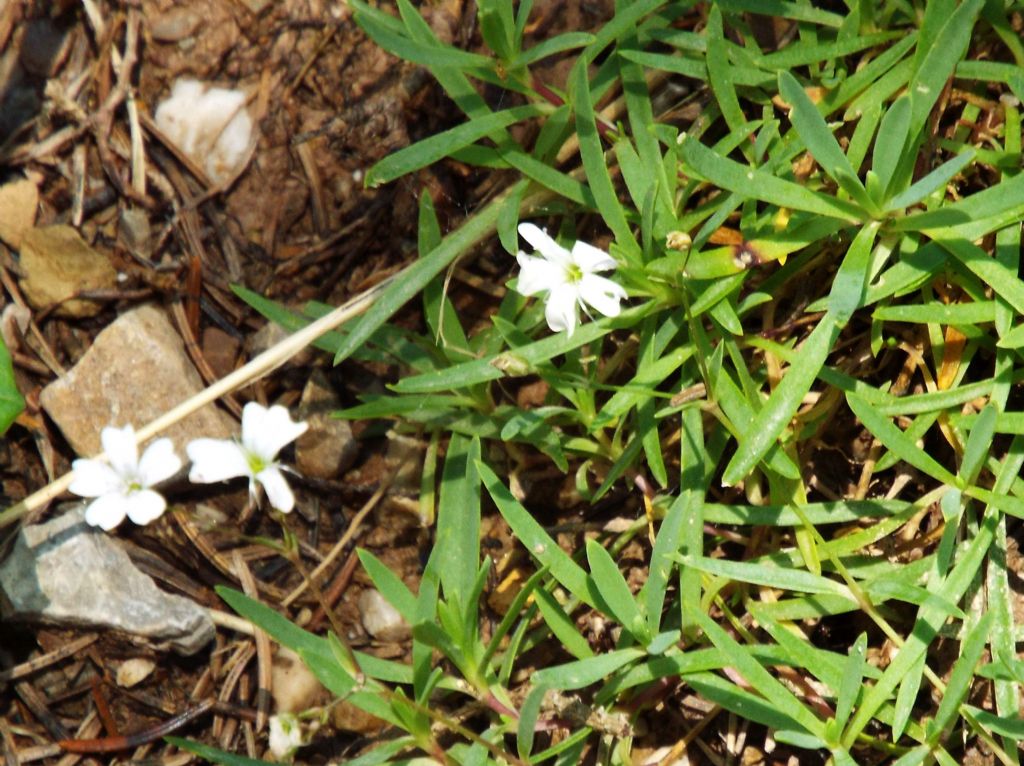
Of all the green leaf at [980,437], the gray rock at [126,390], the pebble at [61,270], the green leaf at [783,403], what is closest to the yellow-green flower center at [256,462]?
the gray rock at [126,390]

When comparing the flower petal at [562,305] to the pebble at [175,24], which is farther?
the pebble at [175,24]

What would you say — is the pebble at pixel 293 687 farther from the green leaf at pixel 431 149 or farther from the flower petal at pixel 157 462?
the green leaf at pixel 431 149

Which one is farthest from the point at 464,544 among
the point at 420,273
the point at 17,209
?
the point at 17,209

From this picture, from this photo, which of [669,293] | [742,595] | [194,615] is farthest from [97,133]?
[742,595]

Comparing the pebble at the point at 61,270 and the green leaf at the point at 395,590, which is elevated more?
the pebble at the point at 61,270

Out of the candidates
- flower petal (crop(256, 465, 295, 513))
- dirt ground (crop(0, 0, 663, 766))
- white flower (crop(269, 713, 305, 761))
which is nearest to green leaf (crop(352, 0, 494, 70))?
dirt ground (crop(0, 0, 663, 766))

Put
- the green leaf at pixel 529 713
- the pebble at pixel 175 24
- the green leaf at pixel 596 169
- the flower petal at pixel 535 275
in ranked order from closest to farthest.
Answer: the green leaf at pixel 529 713
the flower petal at pixel 535 275
the green leaf at pixel 596 169
the pebble at pixel 175 24

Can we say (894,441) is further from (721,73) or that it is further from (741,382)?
(721,73)
